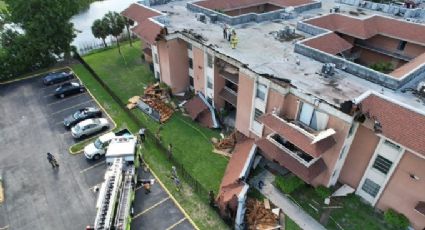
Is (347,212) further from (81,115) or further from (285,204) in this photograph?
(81,115)

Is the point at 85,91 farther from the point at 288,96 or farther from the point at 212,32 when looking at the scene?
the point at 288,96

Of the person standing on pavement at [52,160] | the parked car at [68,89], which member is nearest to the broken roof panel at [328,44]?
the person standing on pavement at [52,160]

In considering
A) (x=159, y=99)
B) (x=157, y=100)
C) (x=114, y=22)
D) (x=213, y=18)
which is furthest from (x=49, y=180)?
(x=114, y=22)

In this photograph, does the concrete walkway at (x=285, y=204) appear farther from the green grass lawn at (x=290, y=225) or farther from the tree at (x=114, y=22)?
the tree at (x=114, y=22)

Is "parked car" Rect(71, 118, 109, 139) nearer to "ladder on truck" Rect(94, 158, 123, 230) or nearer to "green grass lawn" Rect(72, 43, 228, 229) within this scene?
"green grass lawn" Rect(72, 43, 228, 229)

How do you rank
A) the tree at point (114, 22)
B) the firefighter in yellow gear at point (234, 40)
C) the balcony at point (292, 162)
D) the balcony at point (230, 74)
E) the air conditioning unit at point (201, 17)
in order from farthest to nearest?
the tree at point (114, 22), the air conditioning unit at point (201, 17), the firefighter in yellow gear at point (234, 40), the balcony at point (230, 74), the balcony at point (292, 162)

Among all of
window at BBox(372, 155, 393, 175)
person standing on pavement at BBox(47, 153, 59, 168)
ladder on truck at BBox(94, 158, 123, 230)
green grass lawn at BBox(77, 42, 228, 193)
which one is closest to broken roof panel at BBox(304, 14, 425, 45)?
window at BBox(372, 155, 393, 175)

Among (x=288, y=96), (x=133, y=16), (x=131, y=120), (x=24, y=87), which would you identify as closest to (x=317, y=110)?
(x=288, y=96)
